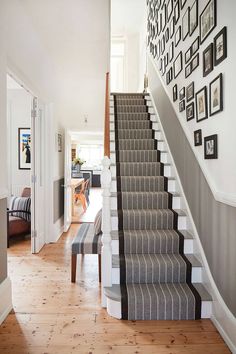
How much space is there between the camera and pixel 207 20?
2285 mm

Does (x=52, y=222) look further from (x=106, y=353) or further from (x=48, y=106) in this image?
(x=106, y=353)

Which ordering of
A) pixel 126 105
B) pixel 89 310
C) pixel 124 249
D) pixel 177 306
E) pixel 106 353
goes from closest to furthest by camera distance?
pixel 106 353 < pixel 177 306 < pixel 89 310 < pixel 124 249 < pixel 126 105

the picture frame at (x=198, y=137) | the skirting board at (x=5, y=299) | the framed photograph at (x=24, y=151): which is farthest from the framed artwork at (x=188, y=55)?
the framed photograph at (x=24, y=151)

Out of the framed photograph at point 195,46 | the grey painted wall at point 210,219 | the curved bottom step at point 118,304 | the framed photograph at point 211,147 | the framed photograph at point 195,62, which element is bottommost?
the curved bottom step at point 118,304

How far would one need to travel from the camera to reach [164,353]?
184cm

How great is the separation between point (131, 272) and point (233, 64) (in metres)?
1.88

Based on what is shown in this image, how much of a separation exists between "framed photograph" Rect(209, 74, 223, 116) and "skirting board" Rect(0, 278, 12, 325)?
2239mm

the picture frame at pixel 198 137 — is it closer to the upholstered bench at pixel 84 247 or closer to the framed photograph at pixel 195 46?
the framed photograph at pixel 195 46

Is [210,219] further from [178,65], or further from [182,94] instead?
[178,65]

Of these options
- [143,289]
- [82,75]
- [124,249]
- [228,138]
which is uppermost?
[82,75]

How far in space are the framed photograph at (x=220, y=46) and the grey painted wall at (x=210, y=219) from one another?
3.04 ft

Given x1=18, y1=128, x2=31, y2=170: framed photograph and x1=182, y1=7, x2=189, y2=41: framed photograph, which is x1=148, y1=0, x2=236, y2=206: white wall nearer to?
x1=182, y1=7, x2=189, y2=41: framed photograph

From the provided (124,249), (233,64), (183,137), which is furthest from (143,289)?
(233,64)

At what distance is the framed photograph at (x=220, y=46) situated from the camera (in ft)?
6.43
